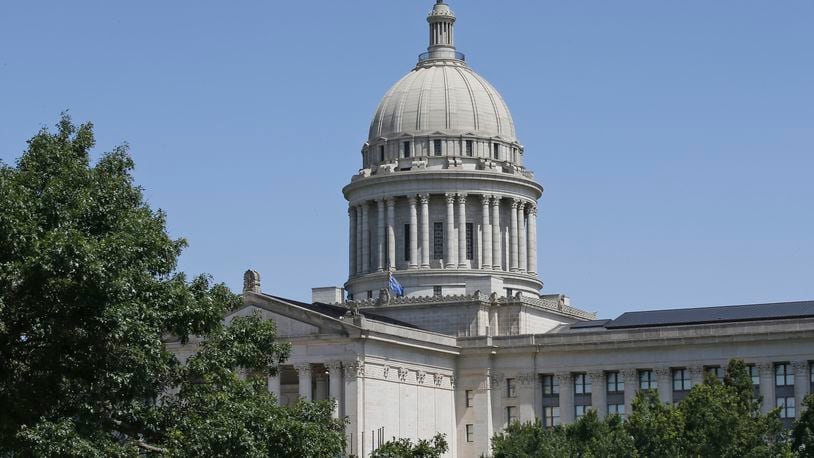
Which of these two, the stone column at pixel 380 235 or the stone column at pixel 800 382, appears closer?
the stone column at pixel 800 382

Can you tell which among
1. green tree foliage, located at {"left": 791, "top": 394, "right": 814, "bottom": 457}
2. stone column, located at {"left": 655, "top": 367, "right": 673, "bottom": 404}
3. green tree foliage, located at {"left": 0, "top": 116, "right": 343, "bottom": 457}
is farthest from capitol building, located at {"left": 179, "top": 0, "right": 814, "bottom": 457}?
green tree foliage, located at {"left": 0, "top": 116, "right": 343, "bottom": 457}

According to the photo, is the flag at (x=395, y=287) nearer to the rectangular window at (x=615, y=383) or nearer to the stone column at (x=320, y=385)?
the stone column at (x=320, y=385)

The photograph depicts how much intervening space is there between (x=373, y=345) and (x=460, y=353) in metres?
13.4

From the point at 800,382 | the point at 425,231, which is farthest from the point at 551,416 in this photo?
the point at 425,231

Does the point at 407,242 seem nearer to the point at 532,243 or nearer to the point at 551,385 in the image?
the point at 532,243

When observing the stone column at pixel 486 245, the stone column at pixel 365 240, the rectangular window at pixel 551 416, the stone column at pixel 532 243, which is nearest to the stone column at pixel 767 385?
the rectangular window at pixel 551 416

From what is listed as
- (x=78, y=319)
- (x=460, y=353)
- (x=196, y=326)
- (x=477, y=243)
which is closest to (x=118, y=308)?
(x=78, y=319)

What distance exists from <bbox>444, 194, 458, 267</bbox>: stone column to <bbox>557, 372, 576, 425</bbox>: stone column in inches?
773

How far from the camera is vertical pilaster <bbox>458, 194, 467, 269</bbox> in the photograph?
17225cm

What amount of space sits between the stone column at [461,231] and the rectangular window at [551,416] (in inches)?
777

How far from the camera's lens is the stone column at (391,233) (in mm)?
173500

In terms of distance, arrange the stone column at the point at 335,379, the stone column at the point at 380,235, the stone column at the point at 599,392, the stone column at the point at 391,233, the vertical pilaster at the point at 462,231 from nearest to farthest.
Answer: the stone column at the point at 335,379 → the stone column at the point at 599,392 → the vertical pilaster at the point at 462,231 → the stone column at the point at 391,233 → the stone column at the point at 380,235

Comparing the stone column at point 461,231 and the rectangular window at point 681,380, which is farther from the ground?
the stone column at point 461,231

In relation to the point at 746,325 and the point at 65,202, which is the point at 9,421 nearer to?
the point at 65,202
